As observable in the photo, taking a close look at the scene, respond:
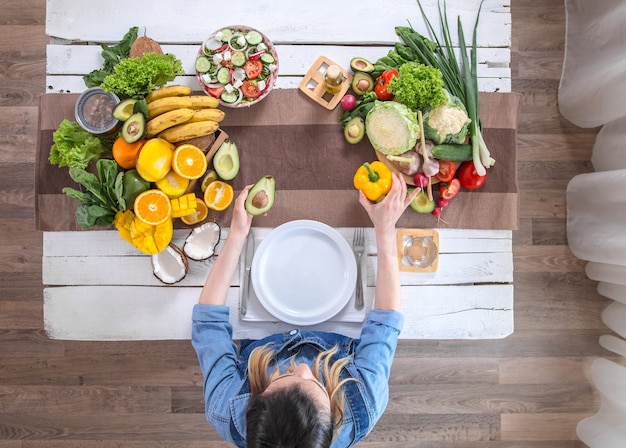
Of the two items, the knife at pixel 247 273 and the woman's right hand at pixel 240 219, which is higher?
the woman's right hand at pixel 240 219

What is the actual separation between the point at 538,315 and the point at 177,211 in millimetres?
Answer: 1873

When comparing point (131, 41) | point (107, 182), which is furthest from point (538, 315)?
point (131, 41)

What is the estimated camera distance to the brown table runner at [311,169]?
1814mm

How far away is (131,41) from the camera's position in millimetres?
1759

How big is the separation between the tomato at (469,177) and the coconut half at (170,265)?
1.12 metres

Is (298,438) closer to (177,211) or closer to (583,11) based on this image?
(177,211)

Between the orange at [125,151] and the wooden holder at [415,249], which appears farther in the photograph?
the wooden holder at [415,249]

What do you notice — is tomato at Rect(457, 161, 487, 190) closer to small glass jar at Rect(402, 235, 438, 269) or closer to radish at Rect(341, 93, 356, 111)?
small glass jar at Rect(402, 235, 438, 269)

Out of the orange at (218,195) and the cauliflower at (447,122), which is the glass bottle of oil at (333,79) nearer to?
the cauliflower at (447,122)

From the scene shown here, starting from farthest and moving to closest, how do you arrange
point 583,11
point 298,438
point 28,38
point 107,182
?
point 28,38
point 583,11
point 107,182
point 298,438

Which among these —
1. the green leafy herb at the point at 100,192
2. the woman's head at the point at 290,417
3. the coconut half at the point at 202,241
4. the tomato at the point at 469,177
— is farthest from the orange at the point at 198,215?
the tomato at the point at 469,177

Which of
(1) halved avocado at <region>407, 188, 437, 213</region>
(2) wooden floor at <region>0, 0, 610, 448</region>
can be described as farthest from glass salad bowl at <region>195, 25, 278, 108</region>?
(2) wooden floor at <region>0, 0, 610, 448</region>

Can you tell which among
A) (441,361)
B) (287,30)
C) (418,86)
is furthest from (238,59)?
(441,361)

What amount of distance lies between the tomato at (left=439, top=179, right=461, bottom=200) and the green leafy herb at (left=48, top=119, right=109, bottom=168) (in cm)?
129
